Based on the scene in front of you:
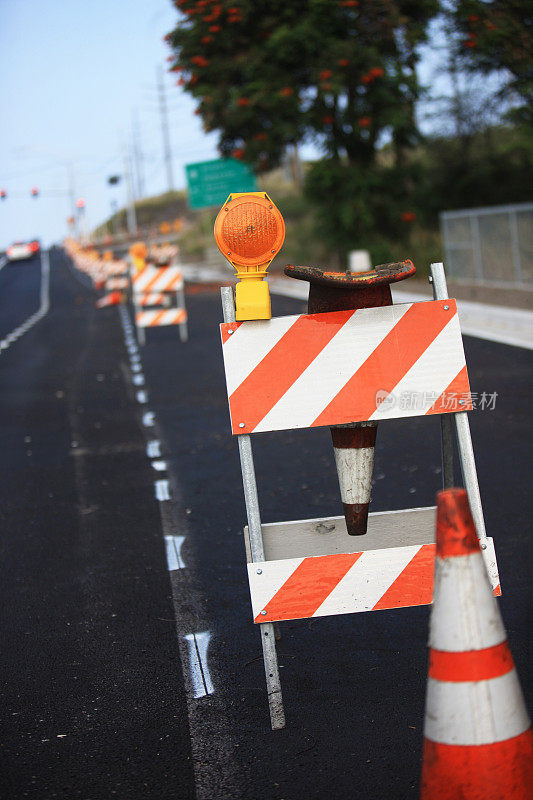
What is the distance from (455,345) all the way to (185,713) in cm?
→ 176

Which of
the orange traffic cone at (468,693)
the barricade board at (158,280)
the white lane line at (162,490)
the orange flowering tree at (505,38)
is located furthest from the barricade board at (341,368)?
the orange flowering tree at (505,38)

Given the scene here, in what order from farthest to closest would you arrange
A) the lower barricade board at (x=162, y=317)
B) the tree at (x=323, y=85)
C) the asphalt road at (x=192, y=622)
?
the tree at (x=323, y=85), the lower barricade board at (x=162, y=317), the asphalt road at (x=192, y=622)

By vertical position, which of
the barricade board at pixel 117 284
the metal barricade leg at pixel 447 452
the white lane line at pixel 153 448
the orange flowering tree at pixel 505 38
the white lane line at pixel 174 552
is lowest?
the white lane line at pixel 174 552

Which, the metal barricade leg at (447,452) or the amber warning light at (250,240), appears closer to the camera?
the amber warning light at (250,240)

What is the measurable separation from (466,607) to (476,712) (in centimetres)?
28

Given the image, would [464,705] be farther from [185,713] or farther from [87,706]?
[87,706]

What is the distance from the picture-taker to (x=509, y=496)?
674 centimetres

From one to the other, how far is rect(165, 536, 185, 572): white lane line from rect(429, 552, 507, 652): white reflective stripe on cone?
3.19 m

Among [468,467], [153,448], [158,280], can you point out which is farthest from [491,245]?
[468,467]

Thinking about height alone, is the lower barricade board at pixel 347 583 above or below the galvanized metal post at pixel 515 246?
below

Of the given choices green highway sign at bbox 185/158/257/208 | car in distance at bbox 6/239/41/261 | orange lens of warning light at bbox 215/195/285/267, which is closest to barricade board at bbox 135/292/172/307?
orange lens of warning light at bbox 215/195/285/267

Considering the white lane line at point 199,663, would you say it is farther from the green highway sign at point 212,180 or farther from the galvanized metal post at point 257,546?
the green highway sign at point 212,180

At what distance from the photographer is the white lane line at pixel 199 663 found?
13.7ft

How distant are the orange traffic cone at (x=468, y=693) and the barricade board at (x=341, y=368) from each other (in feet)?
2.99
